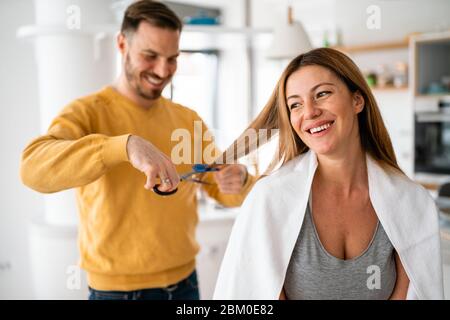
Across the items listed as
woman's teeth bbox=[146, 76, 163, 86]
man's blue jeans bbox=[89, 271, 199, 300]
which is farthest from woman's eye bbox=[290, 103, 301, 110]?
man's blue jeans bbox=[89, 271, 199, 300]

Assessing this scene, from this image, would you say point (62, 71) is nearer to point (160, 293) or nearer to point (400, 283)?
point (160, 293)

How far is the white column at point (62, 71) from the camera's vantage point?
1456 mm

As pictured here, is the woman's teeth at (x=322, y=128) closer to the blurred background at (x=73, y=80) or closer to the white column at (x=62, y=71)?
the blurred background at (x=73, y=80)

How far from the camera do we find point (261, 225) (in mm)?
843

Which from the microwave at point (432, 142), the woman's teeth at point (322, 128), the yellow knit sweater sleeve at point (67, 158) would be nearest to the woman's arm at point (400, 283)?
the woman's teeth at point (322, 128)

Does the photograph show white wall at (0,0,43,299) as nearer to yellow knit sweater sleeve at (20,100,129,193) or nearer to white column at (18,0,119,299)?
white column at (18,0,119,299)

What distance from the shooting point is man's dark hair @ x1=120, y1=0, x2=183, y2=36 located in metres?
0.94

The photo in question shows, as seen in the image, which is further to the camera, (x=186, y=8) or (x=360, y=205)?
(x=186, y=8)

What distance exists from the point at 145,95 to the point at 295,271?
425mm

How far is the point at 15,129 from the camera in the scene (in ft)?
5.81

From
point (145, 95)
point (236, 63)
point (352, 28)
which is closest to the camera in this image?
point (145, 95)

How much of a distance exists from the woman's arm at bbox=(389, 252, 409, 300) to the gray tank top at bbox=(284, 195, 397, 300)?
0.06 feet

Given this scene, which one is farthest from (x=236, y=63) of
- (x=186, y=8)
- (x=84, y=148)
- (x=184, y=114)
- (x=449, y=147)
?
(x=84, y=148)

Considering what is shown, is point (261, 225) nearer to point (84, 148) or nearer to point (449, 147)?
point (84, 148)
